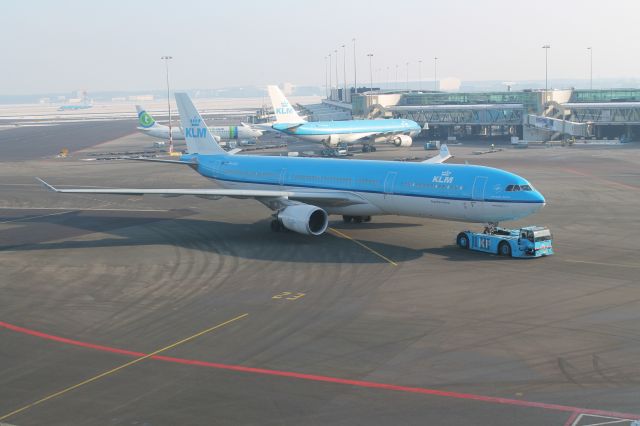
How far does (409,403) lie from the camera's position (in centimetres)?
2106

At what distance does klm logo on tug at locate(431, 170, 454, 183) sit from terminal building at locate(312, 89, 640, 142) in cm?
8199

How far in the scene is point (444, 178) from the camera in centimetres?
4250

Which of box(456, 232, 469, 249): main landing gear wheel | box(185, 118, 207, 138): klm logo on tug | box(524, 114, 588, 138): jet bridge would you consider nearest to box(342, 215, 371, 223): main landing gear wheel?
box(456, 232, 469, 249): main landing gear wheel

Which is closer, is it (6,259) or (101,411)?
(101,411)

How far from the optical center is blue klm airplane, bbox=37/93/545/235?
134ft

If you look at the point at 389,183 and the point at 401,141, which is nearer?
the point at 389,183

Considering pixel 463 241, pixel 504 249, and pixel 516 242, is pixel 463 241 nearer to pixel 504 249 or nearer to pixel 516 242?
pixel 504 249

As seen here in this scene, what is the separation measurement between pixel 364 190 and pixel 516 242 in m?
10.4

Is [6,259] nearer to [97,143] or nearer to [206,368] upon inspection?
[206,368]

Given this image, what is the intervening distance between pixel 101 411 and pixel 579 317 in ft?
60.2

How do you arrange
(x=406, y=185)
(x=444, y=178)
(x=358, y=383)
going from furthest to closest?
1. (x=406, y=185)
2. (x=444, y=178)
3. (x=358, y=383)

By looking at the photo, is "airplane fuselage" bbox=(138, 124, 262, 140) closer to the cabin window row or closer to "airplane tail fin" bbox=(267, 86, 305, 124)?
"airplane tail fin" bbox=(267, 86, 305, 124)

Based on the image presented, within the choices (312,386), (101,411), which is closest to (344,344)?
(312,386)

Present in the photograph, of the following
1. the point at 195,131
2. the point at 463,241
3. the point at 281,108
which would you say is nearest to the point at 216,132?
the point at 281,108
